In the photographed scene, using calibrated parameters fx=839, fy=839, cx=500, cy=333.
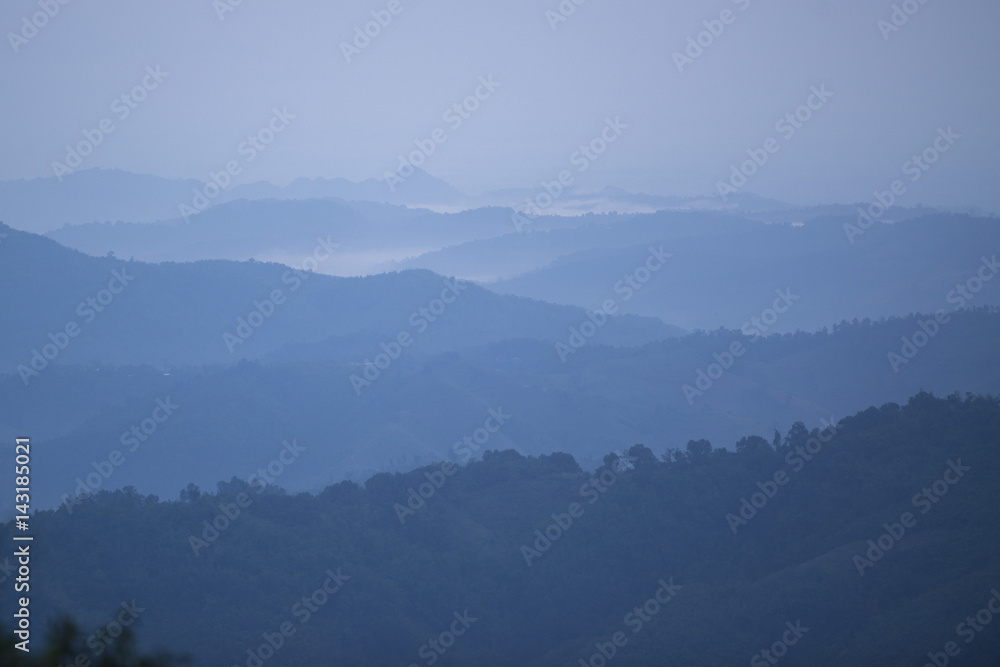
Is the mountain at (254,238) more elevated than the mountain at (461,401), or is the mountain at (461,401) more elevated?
the mountain at (254,238)

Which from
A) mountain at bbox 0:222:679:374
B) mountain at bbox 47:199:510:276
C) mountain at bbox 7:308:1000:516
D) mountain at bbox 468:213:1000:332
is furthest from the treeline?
mountain at bbox 47:199:510:276

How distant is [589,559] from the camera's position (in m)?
31.4

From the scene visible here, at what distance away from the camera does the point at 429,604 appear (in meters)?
29.7

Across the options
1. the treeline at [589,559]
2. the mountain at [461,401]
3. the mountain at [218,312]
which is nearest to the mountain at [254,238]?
the mountain at [218,312]

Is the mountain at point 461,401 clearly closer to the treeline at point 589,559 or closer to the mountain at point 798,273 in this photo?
the treeline at point 589,559

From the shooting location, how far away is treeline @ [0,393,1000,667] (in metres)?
24.6

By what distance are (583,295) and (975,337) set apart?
258ft

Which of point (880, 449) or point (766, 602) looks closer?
point (766, 602)

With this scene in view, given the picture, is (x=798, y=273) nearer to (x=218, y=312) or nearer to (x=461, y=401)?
(x=218, y=312)

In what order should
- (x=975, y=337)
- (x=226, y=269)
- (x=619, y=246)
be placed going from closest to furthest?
1. (x=975, y=337)
2. (x=226, y=269)
3. (x=619, y=246)

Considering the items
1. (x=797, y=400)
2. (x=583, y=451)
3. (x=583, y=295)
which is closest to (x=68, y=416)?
(x=583, y=451)

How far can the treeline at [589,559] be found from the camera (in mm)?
24641

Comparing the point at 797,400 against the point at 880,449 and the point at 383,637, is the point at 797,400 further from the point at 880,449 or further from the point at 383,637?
the point at 383,637

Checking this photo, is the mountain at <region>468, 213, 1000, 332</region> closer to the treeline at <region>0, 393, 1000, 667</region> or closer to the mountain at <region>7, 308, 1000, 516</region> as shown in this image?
the mountain at <region>7, 308, 1000, 516</region>
